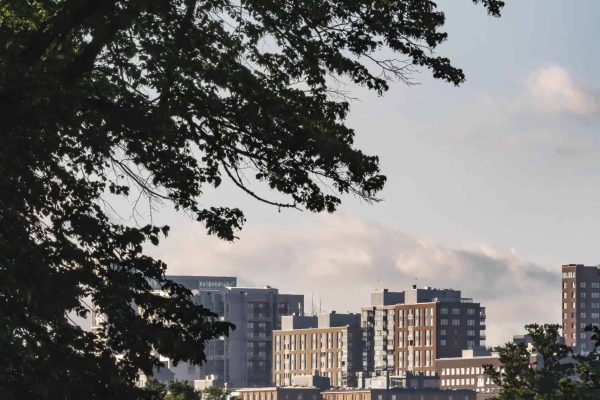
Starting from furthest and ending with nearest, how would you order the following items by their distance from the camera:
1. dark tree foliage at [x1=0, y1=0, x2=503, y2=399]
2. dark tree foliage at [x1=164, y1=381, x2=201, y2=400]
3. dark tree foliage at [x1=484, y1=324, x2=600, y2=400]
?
dark tree foliage at [x1=164, y1=381, x2=201, y2=400] < dark tree foliage at [x1=484, y1=324, x2=600, y2=400] < dark tree foliage at [x1=0, y1=0, x2=503, y2=399]

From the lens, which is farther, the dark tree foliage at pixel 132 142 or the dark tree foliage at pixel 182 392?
the dark tree foliage at pixel 182 392

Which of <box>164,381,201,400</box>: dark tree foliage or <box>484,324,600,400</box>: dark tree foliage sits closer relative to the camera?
<box>484,324,600,400</box>: dark tree foliage

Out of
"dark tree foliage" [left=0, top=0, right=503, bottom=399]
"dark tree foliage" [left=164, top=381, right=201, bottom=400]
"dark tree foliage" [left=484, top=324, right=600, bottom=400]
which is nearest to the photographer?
"dark tree foliage" [left=0, top=0, right=503, bottom=399]

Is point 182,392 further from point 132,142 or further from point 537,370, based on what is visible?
point 132,142

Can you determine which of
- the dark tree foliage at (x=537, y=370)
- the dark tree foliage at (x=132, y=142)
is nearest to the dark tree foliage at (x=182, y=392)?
the dark tree foliage at (x=537, y=370)

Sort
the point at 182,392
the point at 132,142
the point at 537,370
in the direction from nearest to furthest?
1. the point at 132,142
2. the point at 537,370
3. the point at 182,392

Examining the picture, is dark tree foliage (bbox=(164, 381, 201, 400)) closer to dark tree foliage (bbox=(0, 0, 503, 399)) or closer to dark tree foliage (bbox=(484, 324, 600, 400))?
dark tree foliage (bbox=(484, 324, 600, 400))

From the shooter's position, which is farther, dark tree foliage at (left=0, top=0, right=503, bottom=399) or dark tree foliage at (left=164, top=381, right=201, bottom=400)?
dark tree foliage at (left=164, top=381, right=201, bottom=400)

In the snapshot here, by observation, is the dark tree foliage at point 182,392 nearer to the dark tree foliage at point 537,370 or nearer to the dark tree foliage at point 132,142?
the dark tree foliage at point 537,370

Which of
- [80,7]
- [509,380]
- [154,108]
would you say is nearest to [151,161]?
[154,108]

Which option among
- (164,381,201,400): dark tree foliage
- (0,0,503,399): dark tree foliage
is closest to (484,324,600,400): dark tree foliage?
(164,381,201,400): dark tree foliage

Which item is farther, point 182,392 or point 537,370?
point 182,392

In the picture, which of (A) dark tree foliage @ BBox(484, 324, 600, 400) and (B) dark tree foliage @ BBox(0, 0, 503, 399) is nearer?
(B) dark tree foliage @ BBox(0, 0, 503, 399)

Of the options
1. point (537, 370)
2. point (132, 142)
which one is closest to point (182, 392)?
point (537, 370)
